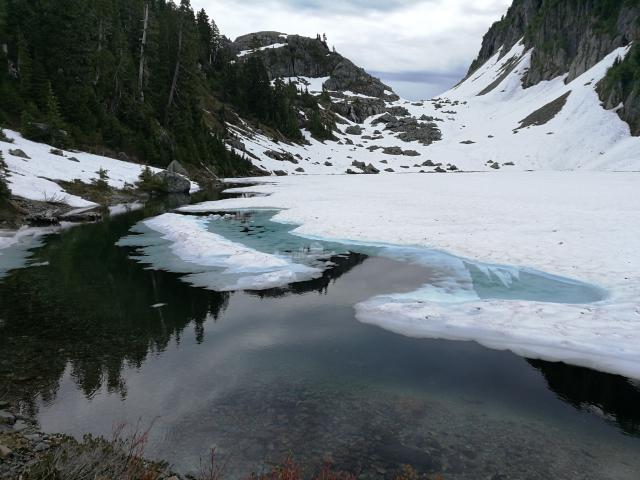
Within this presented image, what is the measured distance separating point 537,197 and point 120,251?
26964mm

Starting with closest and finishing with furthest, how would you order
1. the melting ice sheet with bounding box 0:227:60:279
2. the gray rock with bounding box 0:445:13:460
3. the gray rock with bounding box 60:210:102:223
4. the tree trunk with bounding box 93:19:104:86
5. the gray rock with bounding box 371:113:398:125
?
the gray rock with bounding box 0:445:13:460
the melting ice sheet with bounding box 0:227:60:279
the gray rock with bounding box 60:210:102:223
the tree trunk with bounding box 93:19:104:86
the gray rock with bounding box 371:113:398:125

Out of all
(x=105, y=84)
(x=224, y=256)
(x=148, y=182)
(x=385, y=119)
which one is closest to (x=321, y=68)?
(x=385, y=119)

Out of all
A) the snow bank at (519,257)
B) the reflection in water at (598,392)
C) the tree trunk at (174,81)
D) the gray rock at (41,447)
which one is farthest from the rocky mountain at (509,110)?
the gray rock at (41,447)

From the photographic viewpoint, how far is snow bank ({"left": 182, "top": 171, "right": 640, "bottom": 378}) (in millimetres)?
8406

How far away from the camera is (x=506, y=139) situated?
9669 centimetres

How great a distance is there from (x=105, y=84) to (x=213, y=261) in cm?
4336

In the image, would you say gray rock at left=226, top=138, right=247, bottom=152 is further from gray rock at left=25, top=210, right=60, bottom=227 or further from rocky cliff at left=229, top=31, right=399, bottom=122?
rocky cliff at left=229, top=31, right=399, bottom=122

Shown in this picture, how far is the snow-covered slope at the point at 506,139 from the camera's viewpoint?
72.0 meters

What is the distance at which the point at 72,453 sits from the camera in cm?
449

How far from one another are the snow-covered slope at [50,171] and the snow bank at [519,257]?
8.16 metres

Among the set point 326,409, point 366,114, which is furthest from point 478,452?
point 366,114

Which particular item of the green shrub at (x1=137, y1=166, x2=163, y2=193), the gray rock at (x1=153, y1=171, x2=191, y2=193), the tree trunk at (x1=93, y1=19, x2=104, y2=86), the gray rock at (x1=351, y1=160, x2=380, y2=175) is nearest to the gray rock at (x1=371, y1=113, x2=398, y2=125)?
the gray rock at (x1=351, y1=160, x2=380, y2=175)

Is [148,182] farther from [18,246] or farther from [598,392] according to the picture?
[598,392]

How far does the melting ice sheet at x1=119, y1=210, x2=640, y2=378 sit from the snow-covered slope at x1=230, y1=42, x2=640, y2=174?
55.0 metres
